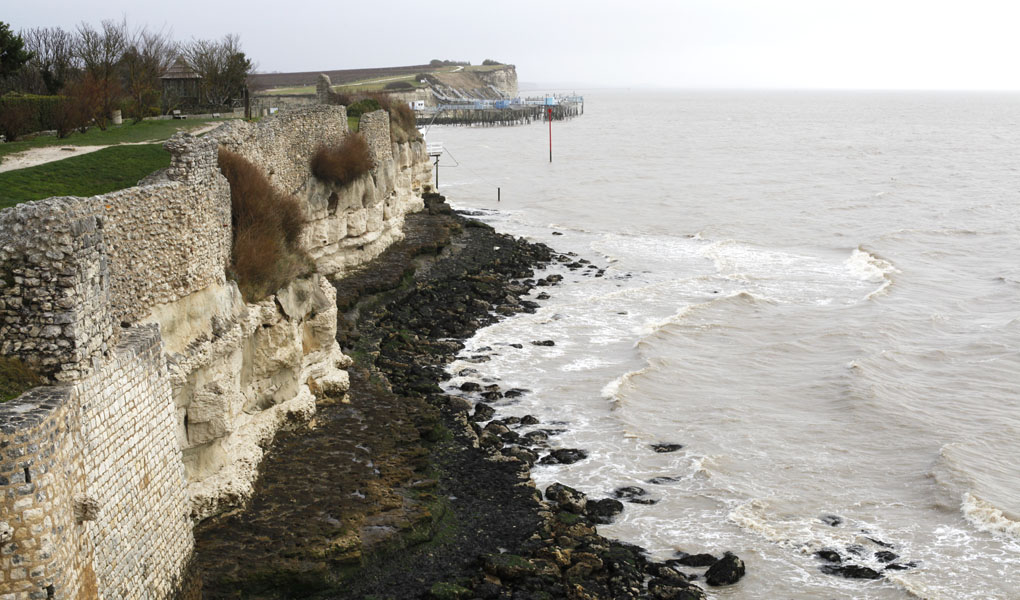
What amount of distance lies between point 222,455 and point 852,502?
12417mm

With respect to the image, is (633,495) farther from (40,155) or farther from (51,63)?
(51,63)

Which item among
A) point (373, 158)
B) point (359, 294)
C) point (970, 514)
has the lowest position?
point (970, 514)

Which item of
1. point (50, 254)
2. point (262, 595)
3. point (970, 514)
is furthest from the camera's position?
point (970, 514)

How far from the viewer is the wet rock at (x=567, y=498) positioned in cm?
1852

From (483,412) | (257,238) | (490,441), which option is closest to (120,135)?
(257,238)

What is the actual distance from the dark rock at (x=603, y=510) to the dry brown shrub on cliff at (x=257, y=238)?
7832 millimetres

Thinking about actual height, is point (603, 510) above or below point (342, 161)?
below

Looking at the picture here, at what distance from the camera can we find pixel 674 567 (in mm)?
16844

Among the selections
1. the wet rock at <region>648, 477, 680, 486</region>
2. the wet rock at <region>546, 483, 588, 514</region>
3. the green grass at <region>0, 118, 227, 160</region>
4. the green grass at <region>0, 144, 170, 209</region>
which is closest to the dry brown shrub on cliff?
the green grass at <region>0, 144, 170, 209</region>

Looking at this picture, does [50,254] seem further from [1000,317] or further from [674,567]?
[1000,317]

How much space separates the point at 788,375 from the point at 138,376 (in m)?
19.6

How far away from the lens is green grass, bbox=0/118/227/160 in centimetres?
2817

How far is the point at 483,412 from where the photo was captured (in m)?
23.4

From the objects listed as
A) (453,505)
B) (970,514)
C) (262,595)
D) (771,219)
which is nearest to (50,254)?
(262,595)
